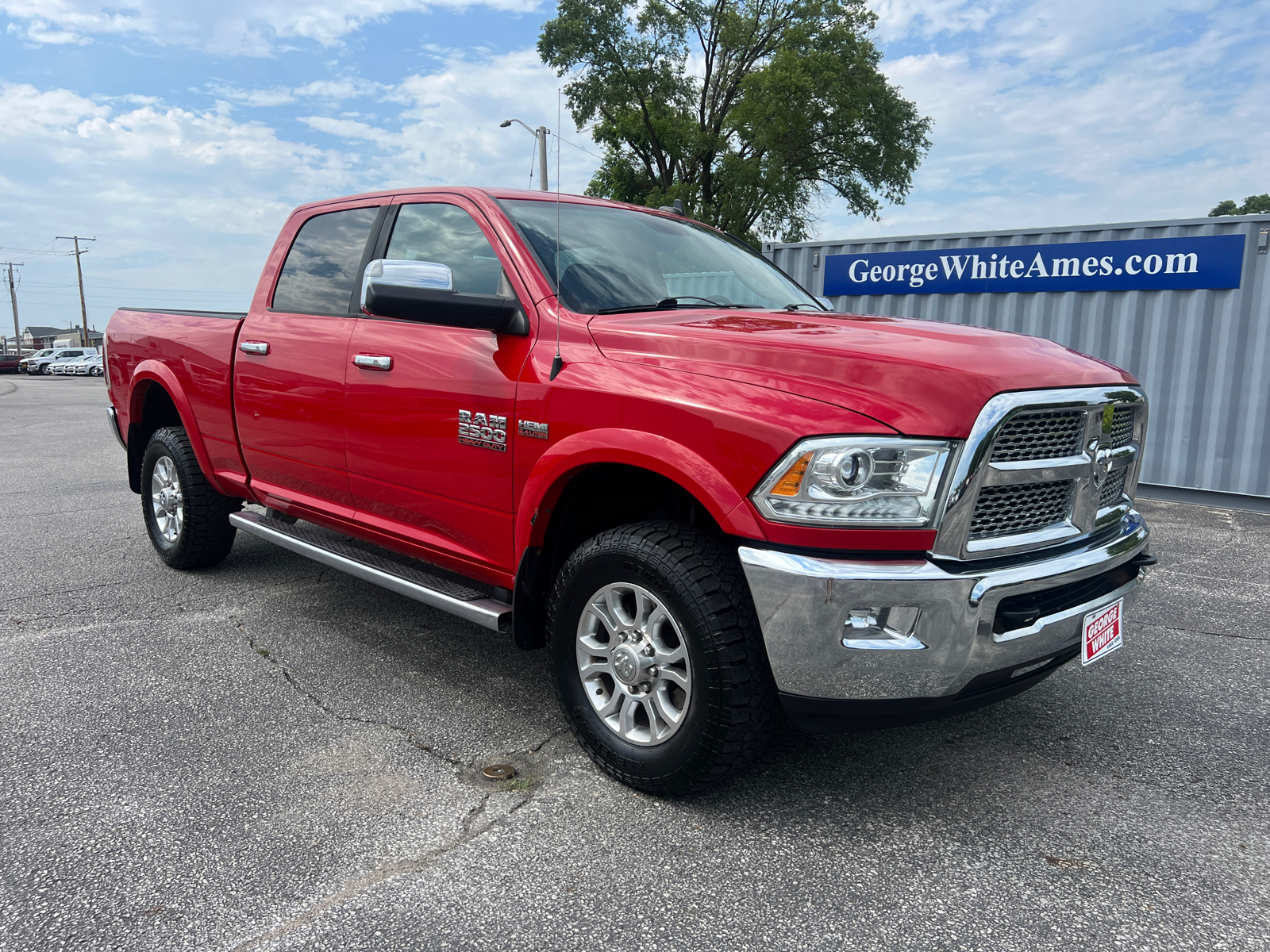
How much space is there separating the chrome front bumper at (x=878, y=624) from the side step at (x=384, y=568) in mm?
1096

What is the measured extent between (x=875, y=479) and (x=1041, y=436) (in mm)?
569

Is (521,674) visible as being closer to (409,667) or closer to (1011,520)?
(409,667)

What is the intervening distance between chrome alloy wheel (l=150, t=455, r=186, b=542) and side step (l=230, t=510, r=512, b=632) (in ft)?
2.23

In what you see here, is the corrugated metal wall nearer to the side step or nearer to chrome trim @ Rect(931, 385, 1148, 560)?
chrome trim @ Rect(931, 385, 1148, 560)

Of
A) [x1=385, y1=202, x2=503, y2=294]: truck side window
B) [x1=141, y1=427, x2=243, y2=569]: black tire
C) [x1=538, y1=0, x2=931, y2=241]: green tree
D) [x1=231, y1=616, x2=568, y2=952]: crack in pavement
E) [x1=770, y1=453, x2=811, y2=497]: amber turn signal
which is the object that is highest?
[x1=538, y1=0, x2=931, y2=241]: green tree

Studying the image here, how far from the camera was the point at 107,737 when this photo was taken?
3121 mm

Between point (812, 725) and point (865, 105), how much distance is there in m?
29.4

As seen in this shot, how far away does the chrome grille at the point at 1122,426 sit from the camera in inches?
110

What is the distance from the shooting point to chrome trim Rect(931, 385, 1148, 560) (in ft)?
7.54

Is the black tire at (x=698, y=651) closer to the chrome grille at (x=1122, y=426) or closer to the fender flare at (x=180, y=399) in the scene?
the chrome grille at (x=1122, y=426)

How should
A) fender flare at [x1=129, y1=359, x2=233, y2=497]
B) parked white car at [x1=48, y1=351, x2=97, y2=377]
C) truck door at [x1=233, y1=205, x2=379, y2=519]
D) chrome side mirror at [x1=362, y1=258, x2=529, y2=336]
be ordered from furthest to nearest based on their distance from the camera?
parked white car at [x1=48, y1=351, x2=97, y2=377] < fender flare at [x1=129, y1=359, x2=233, y2=497] < truck door at [x1=233, y1=205, x2=379, y2=519] < chrome side mirror at [x1=362, y1=258, x2=529, y2=336]

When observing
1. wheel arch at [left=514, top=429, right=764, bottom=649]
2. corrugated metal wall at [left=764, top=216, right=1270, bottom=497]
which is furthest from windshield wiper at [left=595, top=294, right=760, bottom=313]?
corrugated metal wall at [left=764, top=216, right=1270, bottom=497]

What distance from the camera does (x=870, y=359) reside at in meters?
2.42

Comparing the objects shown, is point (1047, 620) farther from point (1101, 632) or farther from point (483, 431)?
point (483, 431)
